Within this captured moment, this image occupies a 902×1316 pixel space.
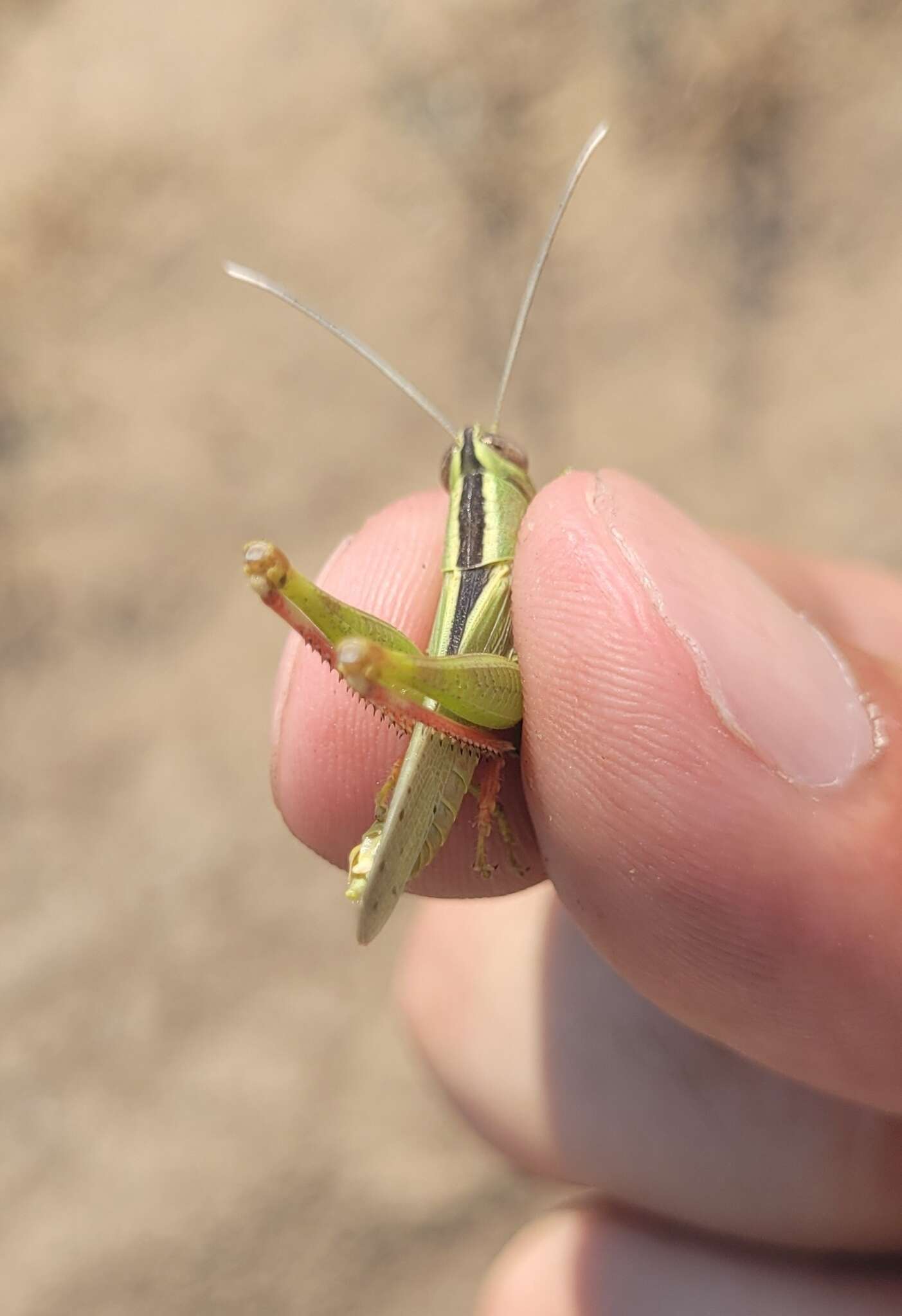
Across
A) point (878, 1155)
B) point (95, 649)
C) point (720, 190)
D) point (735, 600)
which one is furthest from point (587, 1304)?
point (720, 190)

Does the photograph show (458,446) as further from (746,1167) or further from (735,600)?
(746,1167)

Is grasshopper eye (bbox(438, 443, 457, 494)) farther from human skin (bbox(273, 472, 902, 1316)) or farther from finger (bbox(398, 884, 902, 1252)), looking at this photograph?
finger (bbox(398, 884, 902, 1252))

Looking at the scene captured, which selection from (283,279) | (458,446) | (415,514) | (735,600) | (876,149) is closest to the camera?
(735,600)

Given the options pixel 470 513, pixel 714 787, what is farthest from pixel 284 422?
pixel 714 787

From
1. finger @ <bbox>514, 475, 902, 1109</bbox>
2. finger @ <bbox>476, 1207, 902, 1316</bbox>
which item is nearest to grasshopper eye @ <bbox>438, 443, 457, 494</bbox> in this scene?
finger @ <bbox>514, 475, 902, 1109</bbox>

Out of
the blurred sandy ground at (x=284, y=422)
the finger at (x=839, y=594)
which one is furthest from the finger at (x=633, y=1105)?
the finger at (x=839, y=594)

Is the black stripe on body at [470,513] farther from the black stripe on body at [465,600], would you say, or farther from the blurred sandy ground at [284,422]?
the blurred sandy ground at [284,422]
